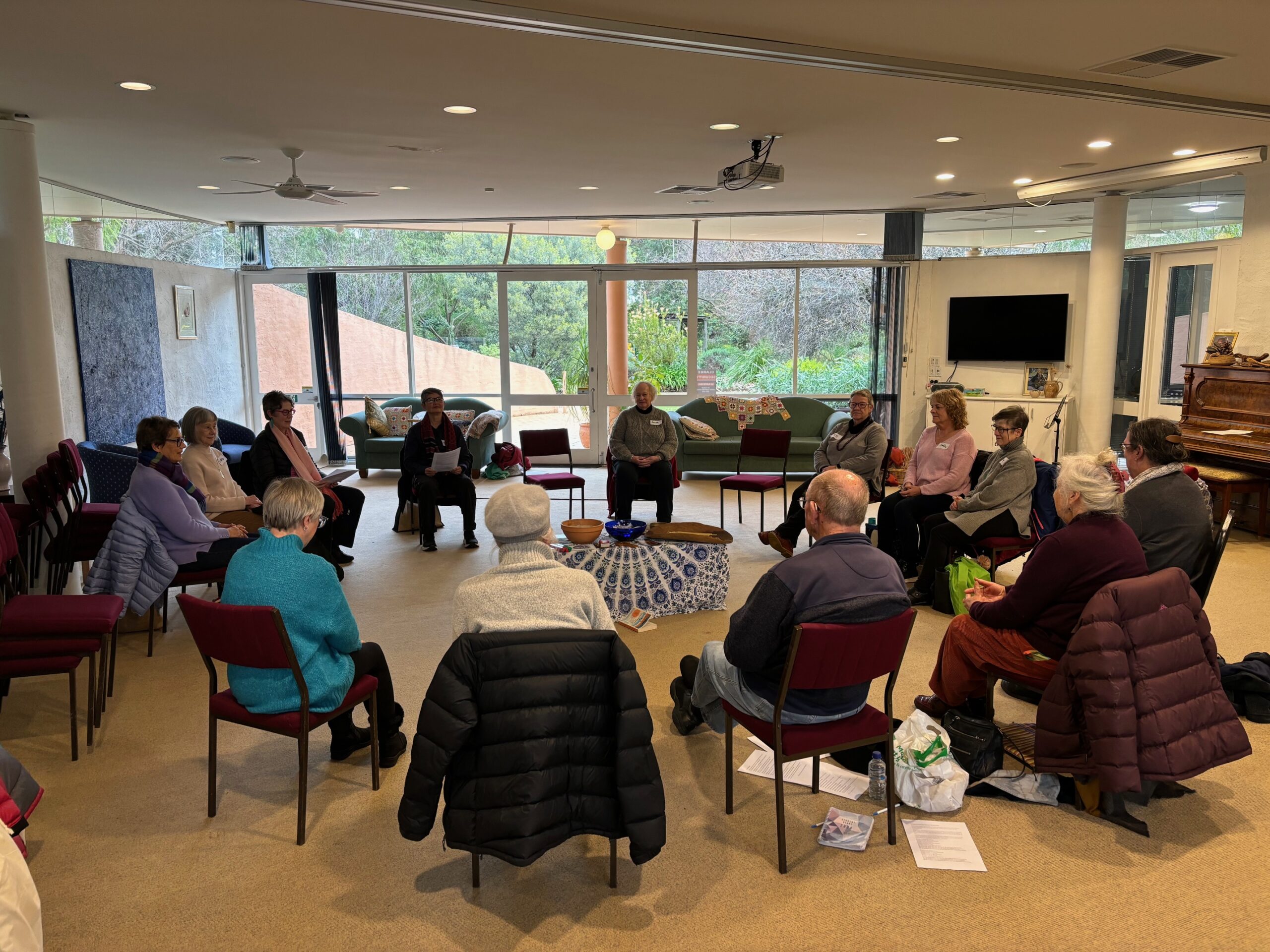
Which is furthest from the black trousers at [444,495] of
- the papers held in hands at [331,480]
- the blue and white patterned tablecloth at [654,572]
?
the blue and white patterned tablecloth at [654,572]

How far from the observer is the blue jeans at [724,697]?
2883mm

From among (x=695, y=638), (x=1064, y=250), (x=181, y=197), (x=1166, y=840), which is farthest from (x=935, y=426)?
(x=181, y=197)

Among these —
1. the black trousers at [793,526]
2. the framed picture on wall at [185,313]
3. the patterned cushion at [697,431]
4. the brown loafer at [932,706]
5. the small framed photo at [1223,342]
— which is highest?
the framed picture on wall at [185,313]

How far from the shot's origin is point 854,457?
6418 millimetres

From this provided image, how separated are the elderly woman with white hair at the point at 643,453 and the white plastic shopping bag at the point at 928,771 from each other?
3.90 m

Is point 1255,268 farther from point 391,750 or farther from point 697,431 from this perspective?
point 391,750

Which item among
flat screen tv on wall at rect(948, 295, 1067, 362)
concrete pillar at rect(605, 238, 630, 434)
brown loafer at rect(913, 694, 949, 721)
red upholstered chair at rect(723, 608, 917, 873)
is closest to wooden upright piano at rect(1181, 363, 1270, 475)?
flat screen tv on wall at rect(948, 295, 1067, 362)

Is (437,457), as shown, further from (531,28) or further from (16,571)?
(531,28)

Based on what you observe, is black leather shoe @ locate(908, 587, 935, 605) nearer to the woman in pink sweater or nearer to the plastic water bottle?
the woman in pink sweater

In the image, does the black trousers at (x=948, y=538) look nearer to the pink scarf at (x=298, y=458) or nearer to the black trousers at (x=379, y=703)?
the black trousers at (x=379, y=703)

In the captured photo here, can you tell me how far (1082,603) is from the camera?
3166mm

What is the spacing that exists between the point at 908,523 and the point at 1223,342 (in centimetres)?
363

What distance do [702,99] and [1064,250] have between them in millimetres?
6433

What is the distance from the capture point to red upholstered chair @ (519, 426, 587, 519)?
7.30 meters
